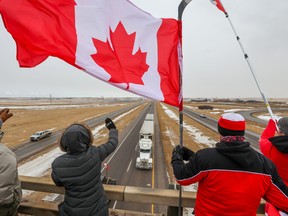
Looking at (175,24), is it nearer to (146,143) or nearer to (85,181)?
(85,181)

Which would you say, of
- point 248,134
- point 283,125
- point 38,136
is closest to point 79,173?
point 283,125

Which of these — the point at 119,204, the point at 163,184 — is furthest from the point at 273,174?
the point at 163,184

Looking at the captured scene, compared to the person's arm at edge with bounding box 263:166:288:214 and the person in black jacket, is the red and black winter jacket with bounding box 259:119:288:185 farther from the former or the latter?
the person in black jacket

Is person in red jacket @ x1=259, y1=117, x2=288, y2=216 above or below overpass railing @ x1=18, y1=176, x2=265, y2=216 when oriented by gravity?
above

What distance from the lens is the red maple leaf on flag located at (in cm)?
320

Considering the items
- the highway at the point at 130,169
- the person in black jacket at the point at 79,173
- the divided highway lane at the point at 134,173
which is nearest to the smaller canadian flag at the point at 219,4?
the person in black jacket at the point at 79,173

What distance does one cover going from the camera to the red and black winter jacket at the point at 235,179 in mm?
1978

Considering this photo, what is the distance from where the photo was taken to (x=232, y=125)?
2.05 metres

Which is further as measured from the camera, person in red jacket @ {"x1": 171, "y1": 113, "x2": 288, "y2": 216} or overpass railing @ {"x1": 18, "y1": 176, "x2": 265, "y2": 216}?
overpass railing @ {"x1": 18, "y1": 176, "x2": 265, "y2": 216}

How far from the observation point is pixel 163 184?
1523cm

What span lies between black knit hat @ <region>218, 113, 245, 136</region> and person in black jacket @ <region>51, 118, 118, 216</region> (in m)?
1.54

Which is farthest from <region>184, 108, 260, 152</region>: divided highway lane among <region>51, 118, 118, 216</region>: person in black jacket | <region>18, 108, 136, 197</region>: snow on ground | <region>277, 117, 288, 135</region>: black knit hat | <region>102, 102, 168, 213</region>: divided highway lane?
<region>51, 118, 118, 216</region>: person in black jacket

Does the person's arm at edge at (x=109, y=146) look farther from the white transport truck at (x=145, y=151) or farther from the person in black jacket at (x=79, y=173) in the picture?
the white transport truck at (x=145, y=151)

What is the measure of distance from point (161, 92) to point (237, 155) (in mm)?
1619
